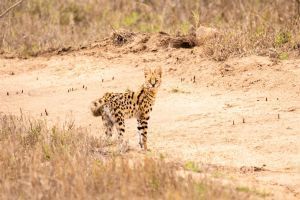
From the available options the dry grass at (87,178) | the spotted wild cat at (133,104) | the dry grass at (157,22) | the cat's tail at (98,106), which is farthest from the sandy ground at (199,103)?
the dry grass at (87,178)

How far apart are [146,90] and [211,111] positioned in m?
1.76

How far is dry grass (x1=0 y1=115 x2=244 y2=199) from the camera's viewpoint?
26.8 ft

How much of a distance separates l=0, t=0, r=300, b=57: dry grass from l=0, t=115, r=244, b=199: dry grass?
6598 mm

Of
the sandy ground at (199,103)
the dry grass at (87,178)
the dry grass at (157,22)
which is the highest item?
the dry grass at (157,22)

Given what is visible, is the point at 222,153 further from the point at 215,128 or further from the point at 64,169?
the point at 64,169

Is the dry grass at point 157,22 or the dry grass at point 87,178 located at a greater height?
the dry grass at point 157,22

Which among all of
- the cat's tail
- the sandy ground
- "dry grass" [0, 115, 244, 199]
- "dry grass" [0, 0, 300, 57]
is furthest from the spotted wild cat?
"dry grass" [0, 0, 300, 57]

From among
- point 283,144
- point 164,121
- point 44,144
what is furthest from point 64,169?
point 164,121

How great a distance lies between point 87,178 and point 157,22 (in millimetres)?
11662

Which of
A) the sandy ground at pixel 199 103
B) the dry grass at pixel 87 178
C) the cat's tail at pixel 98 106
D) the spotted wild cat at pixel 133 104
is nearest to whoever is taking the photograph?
the dry grass at pixel 87 178

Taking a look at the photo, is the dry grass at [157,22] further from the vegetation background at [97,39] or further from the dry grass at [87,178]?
the dry grass at [87,178]

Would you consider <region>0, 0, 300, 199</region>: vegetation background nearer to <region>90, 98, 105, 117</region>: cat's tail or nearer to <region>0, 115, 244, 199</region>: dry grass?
<region>0, 115, 244, 199</region>: dry grass

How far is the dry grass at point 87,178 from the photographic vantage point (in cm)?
817

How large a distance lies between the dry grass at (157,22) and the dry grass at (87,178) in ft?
21.6
